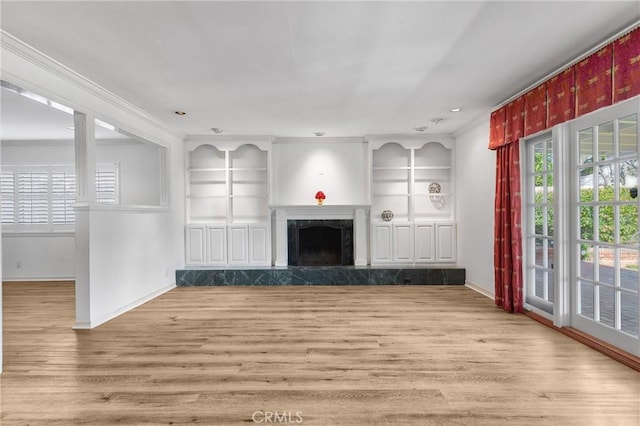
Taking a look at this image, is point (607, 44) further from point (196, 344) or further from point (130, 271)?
point (130, 271)

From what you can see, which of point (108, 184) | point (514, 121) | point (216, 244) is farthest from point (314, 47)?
point (108, 184)

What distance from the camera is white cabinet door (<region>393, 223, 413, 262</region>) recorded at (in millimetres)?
6043

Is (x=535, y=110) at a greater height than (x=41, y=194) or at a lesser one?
greater

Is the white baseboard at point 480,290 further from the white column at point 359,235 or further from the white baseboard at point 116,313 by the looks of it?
the white baseboard at point 116,313

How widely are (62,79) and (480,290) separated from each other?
5790mm

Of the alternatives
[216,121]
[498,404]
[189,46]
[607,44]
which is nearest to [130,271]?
[216,121]

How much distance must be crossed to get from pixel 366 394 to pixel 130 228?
372cm

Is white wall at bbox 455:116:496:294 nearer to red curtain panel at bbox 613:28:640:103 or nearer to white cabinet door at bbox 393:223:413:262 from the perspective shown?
white cabinet door at bbox 393:223:413:262

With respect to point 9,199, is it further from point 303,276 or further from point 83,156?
point 303,276

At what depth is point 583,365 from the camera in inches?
103

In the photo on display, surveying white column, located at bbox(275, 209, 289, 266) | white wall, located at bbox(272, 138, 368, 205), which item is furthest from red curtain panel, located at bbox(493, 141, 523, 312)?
white column, located at bbox(275, 209, 289, 266)

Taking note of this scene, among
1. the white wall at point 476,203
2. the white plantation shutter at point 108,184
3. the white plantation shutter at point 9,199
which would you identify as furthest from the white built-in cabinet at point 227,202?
the white wall at point 476,203

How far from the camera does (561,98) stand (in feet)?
10.3

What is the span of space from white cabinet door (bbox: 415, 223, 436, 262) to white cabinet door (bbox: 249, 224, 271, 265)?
8.92ft
